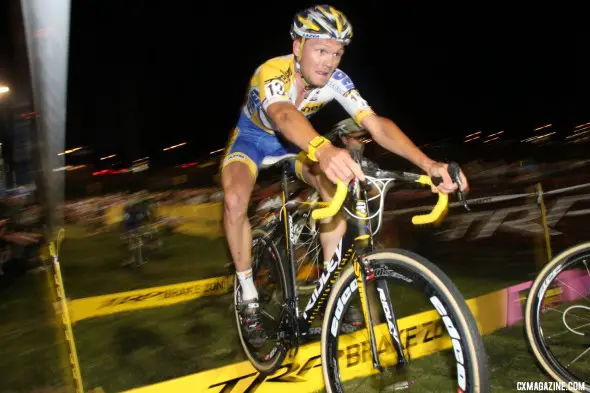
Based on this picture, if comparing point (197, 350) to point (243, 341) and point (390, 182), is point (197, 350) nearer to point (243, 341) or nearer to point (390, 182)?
point (243, 341)

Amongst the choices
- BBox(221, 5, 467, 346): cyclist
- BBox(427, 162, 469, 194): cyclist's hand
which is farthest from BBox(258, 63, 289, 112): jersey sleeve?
BBox(427, 162, 469, 194): cyclist's hand

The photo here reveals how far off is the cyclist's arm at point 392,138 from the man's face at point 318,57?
44 cm

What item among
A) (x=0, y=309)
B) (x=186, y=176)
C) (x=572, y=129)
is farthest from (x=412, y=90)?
(x=0, y=309)

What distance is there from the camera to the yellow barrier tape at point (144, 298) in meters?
5.38

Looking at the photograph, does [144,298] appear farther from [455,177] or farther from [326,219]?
[455,177]

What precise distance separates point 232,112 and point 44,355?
55722 millimetres

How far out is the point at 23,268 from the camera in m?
8.54

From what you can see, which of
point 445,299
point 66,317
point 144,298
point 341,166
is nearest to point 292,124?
point 341,166

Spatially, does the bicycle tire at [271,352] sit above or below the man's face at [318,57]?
below

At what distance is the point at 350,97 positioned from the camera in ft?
10.7

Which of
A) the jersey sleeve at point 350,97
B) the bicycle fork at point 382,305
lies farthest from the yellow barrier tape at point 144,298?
the bicycle fork at point 382,305

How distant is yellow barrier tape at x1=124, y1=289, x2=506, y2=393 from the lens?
2.90 metres

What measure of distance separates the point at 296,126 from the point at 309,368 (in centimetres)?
180

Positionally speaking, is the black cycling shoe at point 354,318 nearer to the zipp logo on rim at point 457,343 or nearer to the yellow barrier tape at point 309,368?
the yellow barrier tape at point 309,368
